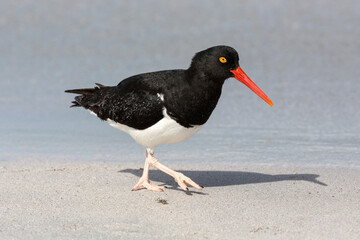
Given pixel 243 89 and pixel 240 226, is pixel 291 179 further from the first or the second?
pixel 243 89

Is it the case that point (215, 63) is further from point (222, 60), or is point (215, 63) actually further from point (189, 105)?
point (189, 105)

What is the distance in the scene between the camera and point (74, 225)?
5035mm

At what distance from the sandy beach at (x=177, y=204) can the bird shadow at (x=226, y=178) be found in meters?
0.01

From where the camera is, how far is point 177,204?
5.81 m

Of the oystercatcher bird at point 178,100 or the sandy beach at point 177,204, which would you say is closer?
the sandy beach at point 177,204

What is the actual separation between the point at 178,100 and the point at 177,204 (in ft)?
3.27

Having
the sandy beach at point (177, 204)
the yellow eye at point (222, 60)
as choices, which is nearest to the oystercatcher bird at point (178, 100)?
the yellow eye at point (222, 60)

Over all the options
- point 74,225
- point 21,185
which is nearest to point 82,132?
point 21,185

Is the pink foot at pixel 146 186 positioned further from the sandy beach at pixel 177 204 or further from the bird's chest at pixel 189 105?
the bird's chest at pixel 189 105

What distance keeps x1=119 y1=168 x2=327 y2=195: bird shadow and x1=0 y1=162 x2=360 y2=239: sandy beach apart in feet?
0.04

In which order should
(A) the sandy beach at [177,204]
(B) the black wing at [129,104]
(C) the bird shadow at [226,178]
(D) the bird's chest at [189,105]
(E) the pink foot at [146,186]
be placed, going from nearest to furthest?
1. (A) the sandy beach at [177,204]
2. (D) the bird's chest at [189,105]
3. (B) the black wing at [129,104]
4. (E) the pink foot at [146,186]
5. (C) the bird shadow at [226,178]

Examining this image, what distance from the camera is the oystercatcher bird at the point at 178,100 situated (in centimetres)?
604

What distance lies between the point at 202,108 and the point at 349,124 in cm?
403

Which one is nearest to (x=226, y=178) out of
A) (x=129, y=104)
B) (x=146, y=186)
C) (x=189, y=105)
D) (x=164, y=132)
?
(x=146, y=186)
